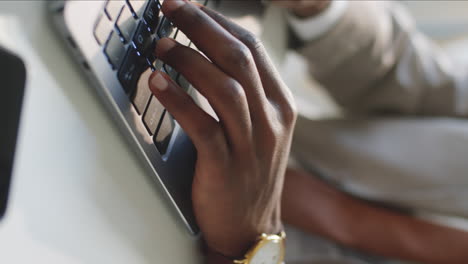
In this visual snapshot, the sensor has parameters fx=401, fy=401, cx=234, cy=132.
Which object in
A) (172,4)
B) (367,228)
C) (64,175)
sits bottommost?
(367,228)

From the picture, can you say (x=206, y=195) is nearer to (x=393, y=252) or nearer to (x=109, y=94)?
(x=109, y=94)

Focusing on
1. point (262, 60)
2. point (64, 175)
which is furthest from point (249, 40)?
point (64, 175)

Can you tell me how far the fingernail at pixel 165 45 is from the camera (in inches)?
9.2

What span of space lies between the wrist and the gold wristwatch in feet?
0.93

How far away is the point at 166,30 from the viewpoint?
10.1 inches

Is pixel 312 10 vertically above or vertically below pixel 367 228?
above

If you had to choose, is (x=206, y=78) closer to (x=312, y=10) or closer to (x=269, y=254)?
(x=269, y=254)

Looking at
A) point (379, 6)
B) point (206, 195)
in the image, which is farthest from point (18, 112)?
point (379, 6)

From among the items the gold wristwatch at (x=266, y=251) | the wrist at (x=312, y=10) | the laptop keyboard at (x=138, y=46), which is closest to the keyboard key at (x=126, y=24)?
the laptop keyboard at (x=138, y=46)

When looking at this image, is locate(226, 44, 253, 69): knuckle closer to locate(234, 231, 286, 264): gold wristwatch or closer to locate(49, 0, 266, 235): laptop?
locate(49, 0, 266, 235): laptop

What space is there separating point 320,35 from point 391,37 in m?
0.14

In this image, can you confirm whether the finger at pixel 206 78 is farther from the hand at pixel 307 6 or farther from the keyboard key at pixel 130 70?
the hand at pixel 307 6

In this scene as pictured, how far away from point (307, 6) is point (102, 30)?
315mm

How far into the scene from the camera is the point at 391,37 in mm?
608
